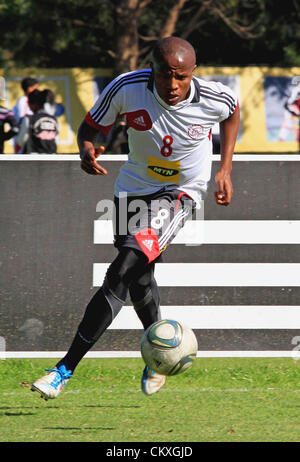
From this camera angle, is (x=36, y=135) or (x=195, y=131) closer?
(x=195, y=131)

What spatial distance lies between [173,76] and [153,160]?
24.0 inches

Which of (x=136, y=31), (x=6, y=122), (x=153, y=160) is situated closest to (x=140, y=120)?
(x=153, y=160)

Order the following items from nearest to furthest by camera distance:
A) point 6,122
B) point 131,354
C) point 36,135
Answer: point 131,354
point 36,135
point 6,122

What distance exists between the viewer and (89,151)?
506 cm

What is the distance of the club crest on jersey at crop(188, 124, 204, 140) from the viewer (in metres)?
5.26

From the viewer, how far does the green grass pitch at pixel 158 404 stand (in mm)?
4574

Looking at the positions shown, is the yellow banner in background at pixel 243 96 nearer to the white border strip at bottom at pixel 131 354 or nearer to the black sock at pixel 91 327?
the white border strip at bottom at pixel 131 354

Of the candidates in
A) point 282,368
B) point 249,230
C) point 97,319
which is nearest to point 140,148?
point 97,319

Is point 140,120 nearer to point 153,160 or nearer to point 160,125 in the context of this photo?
point 160,125

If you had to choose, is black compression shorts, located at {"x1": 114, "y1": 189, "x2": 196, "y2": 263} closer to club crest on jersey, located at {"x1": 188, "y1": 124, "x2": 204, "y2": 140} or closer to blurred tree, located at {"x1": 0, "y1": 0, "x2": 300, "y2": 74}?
club crest on jersey, located at {"x1": 188, "y1": 124, "x2": 204, "y2": 140}

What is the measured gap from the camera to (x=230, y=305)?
22.1 feet

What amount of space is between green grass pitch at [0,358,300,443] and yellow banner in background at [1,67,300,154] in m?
19.1
